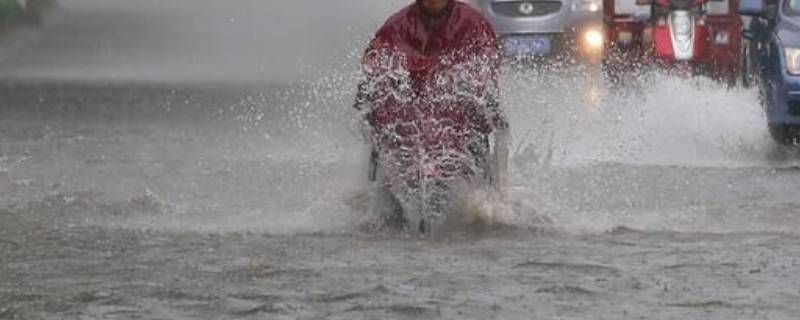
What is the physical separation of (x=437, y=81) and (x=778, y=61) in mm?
5471

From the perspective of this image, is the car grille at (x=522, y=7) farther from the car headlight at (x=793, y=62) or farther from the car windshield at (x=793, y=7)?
the car headlight at (x=793, y=62)

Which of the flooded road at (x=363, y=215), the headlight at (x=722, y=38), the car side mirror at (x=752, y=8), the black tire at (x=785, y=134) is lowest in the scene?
the flooded road at (x=363, y=215)

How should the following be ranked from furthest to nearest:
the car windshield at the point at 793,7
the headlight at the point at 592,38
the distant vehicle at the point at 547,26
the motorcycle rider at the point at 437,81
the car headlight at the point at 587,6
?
1. the car headlight at the point at 587,6
2. the headlight at the point at 592,38
3. the distant vehicle at the point at 547,26
4. the car windshield at the point at 793,7
5. the motorcycle rider at the point at 437,81

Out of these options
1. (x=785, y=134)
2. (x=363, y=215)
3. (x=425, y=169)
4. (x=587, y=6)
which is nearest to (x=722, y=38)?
(x=785, y=134)

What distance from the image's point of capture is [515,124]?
Result: 736 inches

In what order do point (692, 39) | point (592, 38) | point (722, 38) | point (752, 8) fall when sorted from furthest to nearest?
1. point (592, 38)
2. point (692, 39)
3. point (722, 38)
4. point (752, 8)

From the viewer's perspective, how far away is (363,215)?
1226 centimetres

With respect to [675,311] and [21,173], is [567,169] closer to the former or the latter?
[21,173]

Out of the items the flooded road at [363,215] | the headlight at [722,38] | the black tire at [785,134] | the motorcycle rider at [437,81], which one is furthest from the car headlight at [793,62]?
the motorcycle rider at [437,81]

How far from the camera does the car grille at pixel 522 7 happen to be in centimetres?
2881

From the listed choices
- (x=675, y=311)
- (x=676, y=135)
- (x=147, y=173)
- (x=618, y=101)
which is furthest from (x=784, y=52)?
(x=675, y=311)

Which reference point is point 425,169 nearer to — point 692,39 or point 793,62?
point 793,62

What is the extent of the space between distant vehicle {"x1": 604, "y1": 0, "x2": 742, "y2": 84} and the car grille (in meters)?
7.29

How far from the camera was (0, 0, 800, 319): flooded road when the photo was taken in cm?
913
